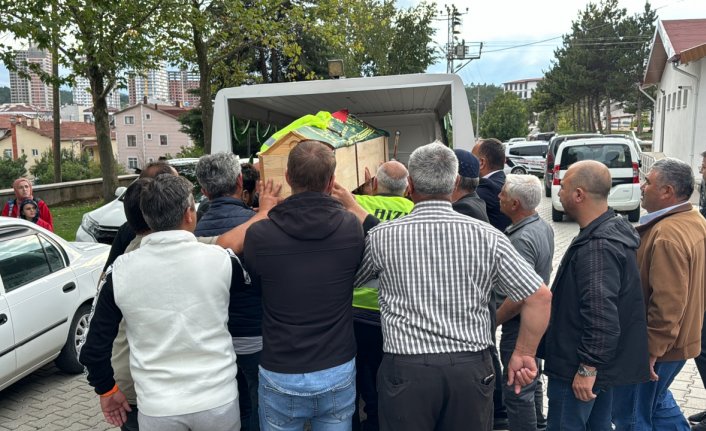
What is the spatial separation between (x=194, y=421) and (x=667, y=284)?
247cm

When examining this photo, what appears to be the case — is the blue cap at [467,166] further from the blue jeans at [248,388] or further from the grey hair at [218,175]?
the blue jeans at [248,388]

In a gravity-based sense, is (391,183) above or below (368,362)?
above

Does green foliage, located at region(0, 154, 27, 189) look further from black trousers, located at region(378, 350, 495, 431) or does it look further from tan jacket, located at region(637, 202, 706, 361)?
tan jacket, located at region(637, 202, 706, 361)

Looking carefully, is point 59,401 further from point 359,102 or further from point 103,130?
point 103,130

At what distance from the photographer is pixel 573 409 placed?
304cm

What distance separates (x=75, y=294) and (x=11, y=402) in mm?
1051

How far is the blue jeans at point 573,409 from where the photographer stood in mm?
3029

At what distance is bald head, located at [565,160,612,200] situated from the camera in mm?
2979

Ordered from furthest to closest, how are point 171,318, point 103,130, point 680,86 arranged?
point 680,86 < point 103,130 < point 171,318

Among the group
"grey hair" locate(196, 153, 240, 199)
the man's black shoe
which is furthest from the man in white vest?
the man's black shoe

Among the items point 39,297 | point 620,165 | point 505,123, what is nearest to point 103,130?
point 39,297

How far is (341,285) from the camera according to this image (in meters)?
2.54

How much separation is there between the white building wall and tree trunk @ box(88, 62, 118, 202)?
1957 cm

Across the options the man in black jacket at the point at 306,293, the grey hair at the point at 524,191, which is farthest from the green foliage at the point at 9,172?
the man in black jacket at the point at 306,293
